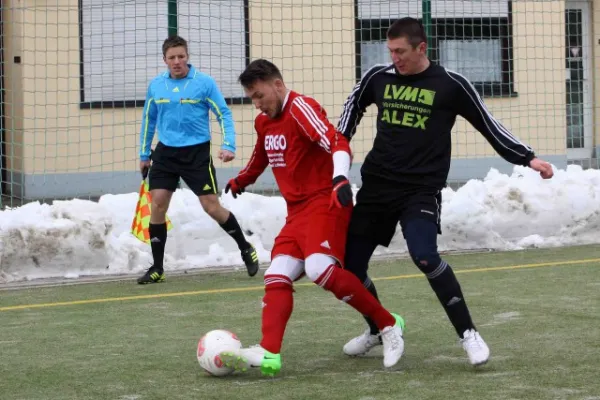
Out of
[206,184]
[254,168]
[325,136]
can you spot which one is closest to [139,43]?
[206,184]

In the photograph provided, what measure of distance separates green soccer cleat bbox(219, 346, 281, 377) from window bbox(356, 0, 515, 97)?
8.56m

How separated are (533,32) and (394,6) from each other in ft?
5.47

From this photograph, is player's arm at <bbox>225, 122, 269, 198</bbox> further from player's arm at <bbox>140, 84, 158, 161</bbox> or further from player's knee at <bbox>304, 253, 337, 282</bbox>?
player's arm at <bbox>140, 84, 158, 161</bbox>

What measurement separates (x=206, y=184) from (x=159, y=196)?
388mm

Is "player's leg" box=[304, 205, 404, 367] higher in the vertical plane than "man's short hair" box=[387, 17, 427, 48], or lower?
lower

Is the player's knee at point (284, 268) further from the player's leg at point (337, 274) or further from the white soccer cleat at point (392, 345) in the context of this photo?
the white soccer cleat at point (392, 345)

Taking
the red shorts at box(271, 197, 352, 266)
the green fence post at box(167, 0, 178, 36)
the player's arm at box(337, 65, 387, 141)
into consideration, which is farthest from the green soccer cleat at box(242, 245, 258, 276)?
the red shorts at box(271, 197, 352, 266)

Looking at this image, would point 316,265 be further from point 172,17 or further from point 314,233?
point 172,17

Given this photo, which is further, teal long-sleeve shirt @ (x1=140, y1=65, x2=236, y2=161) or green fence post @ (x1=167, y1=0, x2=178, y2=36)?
green fence post @ (x1=167, y1=0, x2=178, y2=36)

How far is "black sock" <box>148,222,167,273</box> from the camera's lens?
9891 mm

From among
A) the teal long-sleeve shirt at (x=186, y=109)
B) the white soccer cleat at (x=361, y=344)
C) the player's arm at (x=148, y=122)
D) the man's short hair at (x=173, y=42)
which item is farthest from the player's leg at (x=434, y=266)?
the player's arm at (x=148, y=122)

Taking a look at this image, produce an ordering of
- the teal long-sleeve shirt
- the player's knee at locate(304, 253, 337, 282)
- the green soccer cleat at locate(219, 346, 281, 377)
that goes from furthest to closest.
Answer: the teal long-sleeve shirt, the player's knee at locate(304, 253, 337, 282), the green soccer cleat at locate(219, 346, 281, 377)

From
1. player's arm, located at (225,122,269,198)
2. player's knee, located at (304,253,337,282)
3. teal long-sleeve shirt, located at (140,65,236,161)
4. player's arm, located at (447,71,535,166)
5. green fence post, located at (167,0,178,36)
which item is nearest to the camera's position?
player's knee, located at (304,253,337,282)

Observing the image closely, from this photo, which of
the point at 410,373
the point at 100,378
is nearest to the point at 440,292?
the point at 410,373
